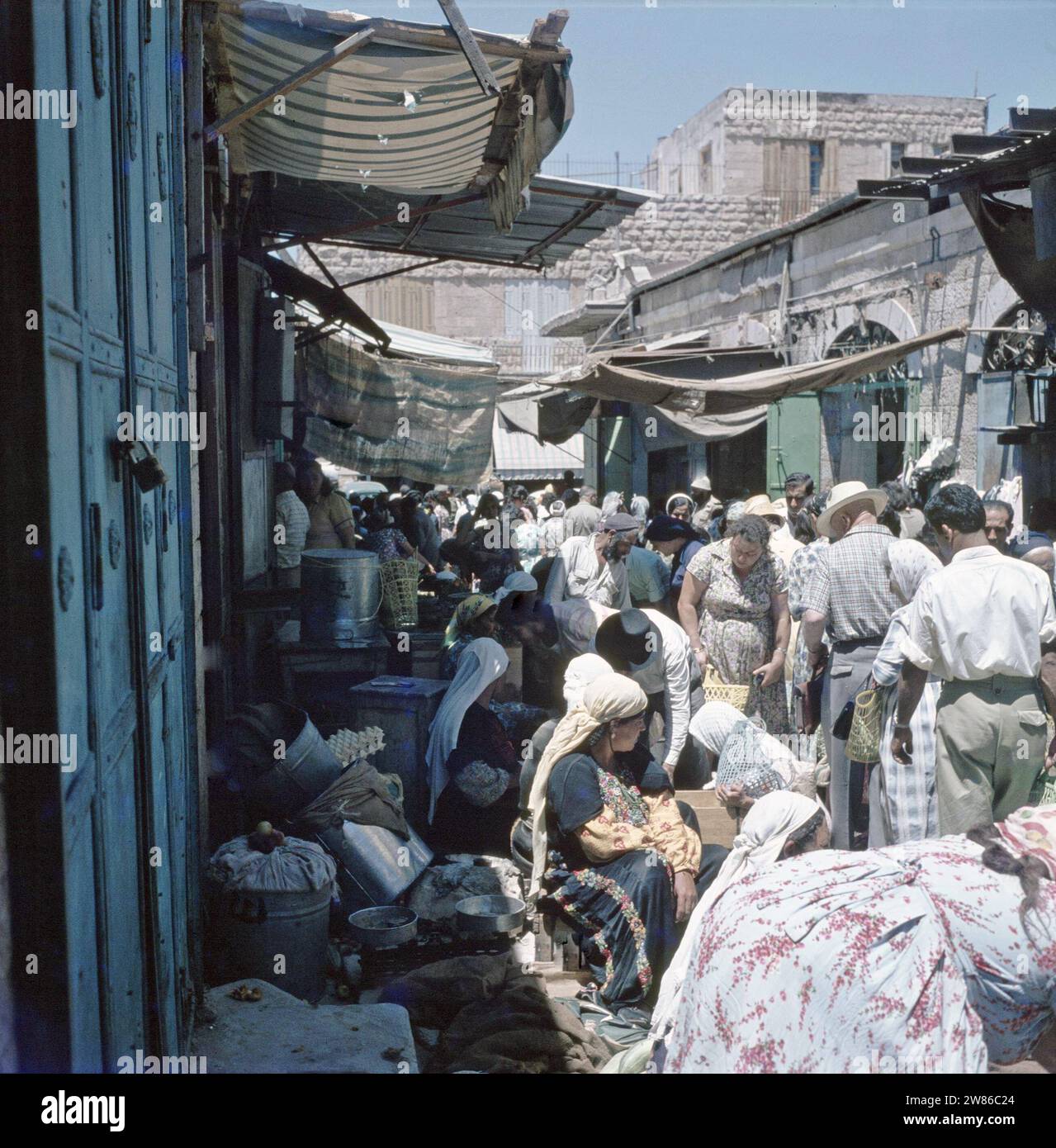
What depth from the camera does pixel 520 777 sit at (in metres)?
5.25

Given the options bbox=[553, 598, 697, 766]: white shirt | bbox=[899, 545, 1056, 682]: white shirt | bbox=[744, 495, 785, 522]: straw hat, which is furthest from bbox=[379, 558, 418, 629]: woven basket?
bbox=[899, 545, 1056, 682]: white shirt

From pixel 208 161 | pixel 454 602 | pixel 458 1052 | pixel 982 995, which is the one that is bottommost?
pixel 458 1052

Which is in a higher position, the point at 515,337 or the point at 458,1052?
the point at 515,337

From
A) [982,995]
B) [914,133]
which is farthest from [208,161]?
[914,133]

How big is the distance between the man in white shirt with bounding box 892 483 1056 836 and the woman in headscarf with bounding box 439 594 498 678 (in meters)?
2.55

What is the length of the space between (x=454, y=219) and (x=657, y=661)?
3.92m

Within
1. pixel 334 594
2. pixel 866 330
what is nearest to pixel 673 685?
pixel 334 594

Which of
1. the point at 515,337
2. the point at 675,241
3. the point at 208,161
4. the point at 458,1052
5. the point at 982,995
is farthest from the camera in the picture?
the point at 515,337

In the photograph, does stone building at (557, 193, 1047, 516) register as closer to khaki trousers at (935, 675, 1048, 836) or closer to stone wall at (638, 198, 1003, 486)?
stone wall at (638, 198, 1003, 486)

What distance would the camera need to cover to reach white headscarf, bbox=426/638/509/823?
545 cm

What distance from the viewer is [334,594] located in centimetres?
662

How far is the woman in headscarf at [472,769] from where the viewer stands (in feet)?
17.9

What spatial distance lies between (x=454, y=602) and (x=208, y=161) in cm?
393

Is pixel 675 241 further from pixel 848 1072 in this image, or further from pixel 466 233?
pixel 848 1072
